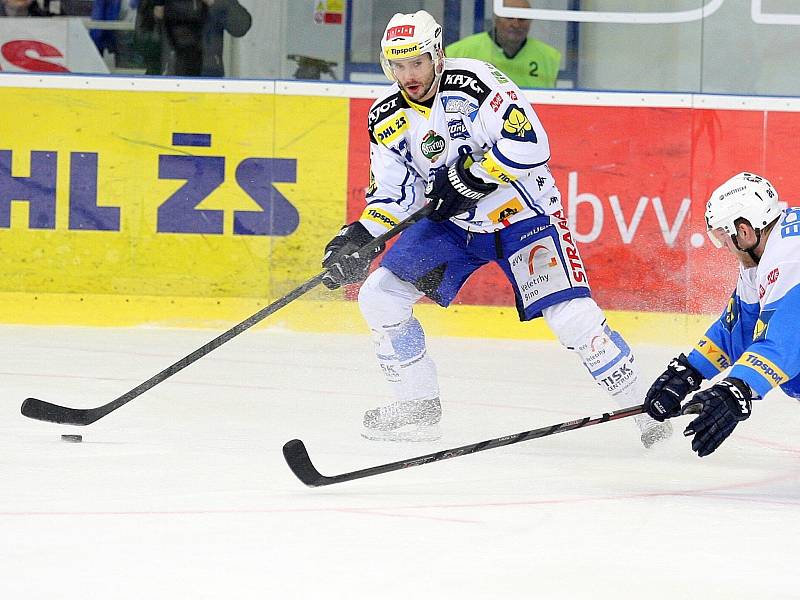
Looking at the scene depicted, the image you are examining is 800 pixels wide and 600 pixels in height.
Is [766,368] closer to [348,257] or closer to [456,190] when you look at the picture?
[456,190]

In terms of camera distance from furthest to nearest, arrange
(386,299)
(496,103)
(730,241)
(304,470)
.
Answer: (386,299) → (496,103) → (730,241) → (304,470)

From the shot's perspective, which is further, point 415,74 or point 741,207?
point 415,74

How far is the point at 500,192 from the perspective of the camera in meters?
3.75

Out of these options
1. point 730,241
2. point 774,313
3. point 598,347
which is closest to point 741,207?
point 730,241

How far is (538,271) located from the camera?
368cm

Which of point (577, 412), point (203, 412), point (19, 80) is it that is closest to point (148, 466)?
point (203, 412)

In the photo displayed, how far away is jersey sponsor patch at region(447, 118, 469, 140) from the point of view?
374 centimetres

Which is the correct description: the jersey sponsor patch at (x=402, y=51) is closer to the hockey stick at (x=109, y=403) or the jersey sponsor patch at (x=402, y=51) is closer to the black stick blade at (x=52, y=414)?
the hockey stick at (x=109, y=403)

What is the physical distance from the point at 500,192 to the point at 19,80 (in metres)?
3.10

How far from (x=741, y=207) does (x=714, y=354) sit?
414 millimetres

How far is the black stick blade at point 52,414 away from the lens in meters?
3.69

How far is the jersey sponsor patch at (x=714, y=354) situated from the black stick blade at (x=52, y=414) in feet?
5.13

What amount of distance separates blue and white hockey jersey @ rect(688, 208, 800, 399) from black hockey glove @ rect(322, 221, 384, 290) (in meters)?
1.05

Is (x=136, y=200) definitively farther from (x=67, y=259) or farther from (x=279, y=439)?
(x=279, y=439)
